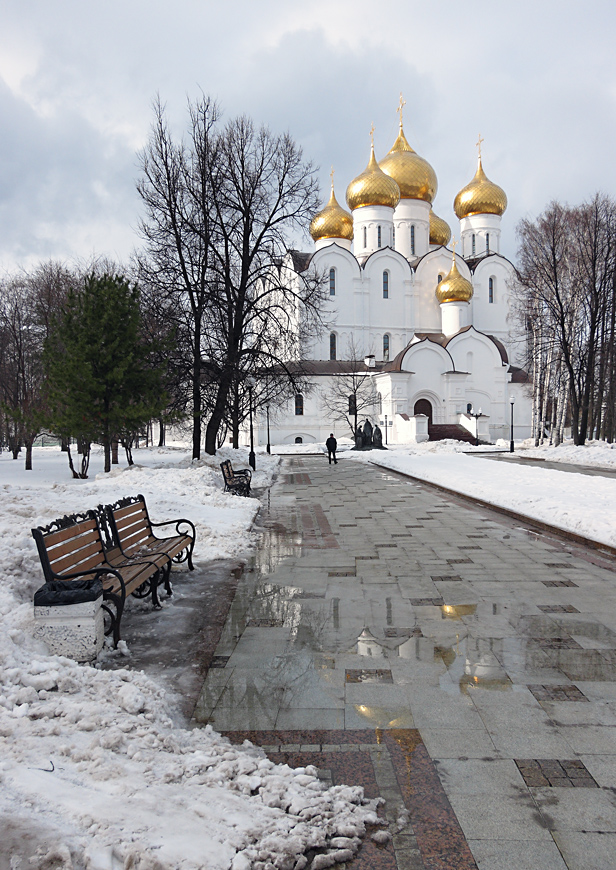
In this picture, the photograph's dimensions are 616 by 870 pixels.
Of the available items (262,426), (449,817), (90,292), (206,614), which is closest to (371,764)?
(449,817)

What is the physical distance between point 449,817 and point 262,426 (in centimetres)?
4384

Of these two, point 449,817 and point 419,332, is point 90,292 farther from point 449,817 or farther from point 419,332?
point 419,332

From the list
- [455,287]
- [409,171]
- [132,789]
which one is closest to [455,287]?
[455,287]

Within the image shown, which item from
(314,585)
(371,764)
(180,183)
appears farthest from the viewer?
(180,183)

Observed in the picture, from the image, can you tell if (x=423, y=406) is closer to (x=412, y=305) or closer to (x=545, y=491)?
(x=412, y=305)

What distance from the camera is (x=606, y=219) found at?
29359 mm

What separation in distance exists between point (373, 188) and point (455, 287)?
33.7 ft

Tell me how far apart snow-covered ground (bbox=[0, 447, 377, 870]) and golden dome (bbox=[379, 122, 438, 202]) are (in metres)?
54.7

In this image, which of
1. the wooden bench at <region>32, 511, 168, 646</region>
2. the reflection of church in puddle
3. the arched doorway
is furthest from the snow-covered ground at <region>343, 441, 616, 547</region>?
the arched doorway

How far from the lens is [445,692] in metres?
3.80

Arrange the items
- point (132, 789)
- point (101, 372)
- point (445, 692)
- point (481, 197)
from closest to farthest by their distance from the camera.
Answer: point (132, 789), point (445, 692), point (101, 372), point (481, 197)

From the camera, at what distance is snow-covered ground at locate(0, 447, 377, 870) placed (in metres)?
2.18

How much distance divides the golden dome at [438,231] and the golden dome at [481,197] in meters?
2.12

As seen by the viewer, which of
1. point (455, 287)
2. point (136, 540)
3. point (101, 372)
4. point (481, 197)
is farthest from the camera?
point (481, 197)
